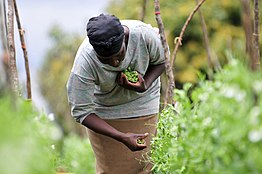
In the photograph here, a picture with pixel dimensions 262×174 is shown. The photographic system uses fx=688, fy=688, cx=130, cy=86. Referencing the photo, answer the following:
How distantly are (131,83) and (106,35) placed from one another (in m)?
0.41

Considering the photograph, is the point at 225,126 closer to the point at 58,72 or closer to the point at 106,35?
the point at 106,35

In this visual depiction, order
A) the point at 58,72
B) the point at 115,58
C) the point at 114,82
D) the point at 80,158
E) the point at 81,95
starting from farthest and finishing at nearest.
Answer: the point at 58,72, the point at 80,158, the point at 114,82, the point at 81,95, the point at 115,58

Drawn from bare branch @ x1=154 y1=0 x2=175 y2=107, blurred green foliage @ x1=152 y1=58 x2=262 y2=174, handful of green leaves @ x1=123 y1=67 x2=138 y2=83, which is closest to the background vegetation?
blurred green foliage @ x1=152 y1=58 x2=262 y2=174

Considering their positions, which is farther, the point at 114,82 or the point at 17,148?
the point at 114,82

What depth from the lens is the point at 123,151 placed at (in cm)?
428

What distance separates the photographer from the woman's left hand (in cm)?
383

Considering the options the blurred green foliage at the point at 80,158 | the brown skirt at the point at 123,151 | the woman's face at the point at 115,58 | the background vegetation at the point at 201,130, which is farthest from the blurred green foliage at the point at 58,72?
the background vegetation at the point at 201,130

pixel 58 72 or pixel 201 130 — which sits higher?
pixel 201 130

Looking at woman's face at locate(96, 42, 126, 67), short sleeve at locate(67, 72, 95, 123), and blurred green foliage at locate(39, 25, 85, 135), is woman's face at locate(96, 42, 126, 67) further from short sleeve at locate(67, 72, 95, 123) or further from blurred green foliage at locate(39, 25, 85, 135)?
blurred green foliage at locate(39, 25, 85, 135)

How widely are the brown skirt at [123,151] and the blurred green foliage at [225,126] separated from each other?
122 centimetres

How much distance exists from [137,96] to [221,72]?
1550 millimetres

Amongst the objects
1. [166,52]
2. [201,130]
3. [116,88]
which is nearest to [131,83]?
[116,88]

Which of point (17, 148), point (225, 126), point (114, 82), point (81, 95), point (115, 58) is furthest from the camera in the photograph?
point (114, 82)

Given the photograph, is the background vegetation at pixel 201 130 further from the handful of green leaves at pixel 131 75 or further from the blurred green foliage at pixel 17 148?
the handful of green leaves at pixel 131 75
